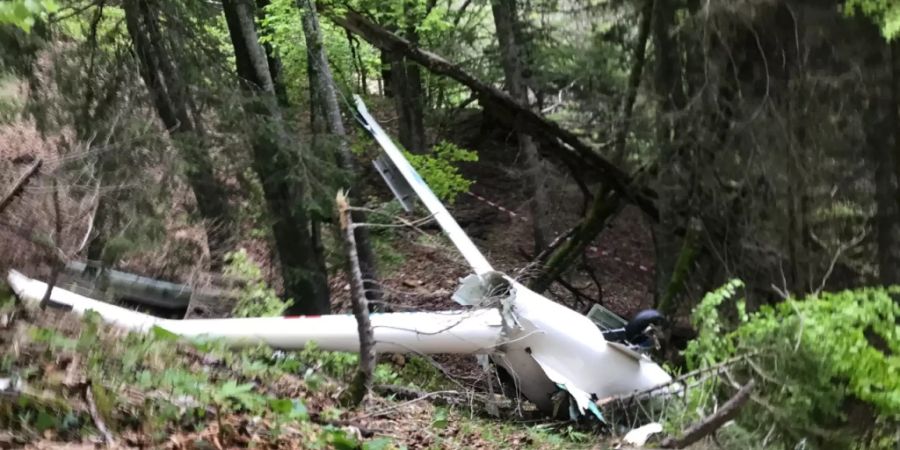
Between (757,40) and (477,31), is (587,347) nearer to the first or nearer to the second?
(757,40)

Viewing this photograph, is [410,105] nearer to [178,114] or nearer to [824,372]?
[178,114]

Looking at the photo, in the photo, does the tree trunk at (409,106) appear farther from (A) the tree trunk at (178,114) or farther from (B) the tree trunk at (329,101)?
(A) the tree trunk at (178,114)

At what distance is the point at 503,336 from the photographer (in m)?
6.57

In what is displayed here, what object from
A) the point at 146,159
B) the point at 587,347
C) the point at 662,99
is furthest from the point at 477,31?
the point at 587,347

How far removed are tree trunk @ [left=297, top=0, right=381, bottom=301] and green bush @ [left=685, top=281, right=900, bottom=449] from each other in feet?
16.4

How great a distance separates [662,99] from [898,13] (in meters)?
3.46

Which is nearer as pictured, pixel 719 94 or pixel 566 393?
pixel 566 393

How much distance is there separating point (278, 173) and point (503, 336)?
4.02m

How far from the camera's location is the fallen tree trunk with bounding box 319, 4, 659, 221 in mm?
9531

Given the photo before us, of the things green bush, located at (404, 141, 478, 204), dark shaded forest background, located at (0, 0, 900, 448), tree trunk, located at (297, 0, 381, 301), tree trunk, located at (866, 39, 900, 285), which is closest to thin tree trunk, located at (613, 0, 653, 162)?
dark shaded forest background, located at (0, 0, 900, 448)

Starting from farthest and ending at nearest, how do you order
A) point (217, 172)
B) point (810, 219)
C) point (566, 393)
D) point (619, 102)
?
point (619, 102) → point (217, 172) → point (810, 219) → point (566, 393)

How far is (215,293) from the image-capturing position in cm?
821

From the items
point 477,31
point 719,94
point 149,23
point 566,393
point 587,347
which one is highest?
point 477,31

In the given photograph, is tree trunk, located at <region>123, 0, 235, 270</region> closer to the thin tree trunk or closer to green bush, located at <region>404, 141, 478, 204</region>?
green bush, located at <region>404, 141, 478, 204</region>
